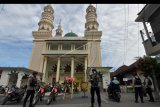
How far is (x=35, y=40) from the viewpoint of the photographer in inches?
1550

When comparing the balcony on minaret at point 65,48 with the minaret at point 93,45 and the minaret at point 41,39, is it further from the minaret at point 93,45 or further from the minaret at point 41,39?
the minaret at point 93,45

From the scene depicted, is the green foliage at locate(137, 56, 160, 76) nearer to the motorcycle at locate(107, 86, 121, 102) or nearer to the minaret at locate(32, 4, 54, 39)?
the motorcycle at locate(107, 86, 121, 102)

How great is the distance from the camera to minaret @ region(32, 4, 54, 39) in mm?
39656

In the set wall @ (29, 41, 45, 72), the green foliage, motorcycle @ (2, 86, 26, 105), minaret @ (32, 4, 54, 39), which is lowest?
motorcycle @ (2, 86, 26, 105)

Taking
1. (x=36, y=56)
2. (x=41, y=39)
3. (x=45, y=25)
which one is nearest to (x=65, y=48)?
(x=41, y=39)

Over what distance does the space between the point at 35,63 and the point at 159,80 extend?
95.6 ft

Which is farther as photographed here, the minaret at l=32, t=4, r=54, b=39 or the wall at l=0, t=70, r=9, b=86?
the minaret at l=32, t=4, r=54, b=39

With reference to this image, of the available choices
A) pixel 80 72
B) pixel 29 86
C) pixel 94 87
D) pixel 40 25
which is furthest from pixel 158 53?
pixel 40 25

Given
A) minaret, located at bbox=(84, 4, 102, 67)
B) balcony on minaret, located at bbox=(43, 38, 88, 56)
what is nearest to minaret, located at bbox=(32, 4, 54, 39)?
balcony on minaret, located at bbox=(43, 38, 88, 56)

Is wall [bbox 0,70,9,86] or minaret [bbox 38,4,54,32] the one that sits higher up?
minaret [bbox 38,4,54,32]

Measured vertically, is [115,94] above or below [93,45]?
below

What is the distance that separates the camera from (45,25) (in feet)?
139

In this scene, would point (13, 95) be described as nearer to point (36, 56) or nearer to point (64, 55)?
point (64, 55)

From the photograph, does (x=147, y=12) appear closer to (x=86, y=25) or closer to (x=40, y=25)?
(x=86, y=25)
